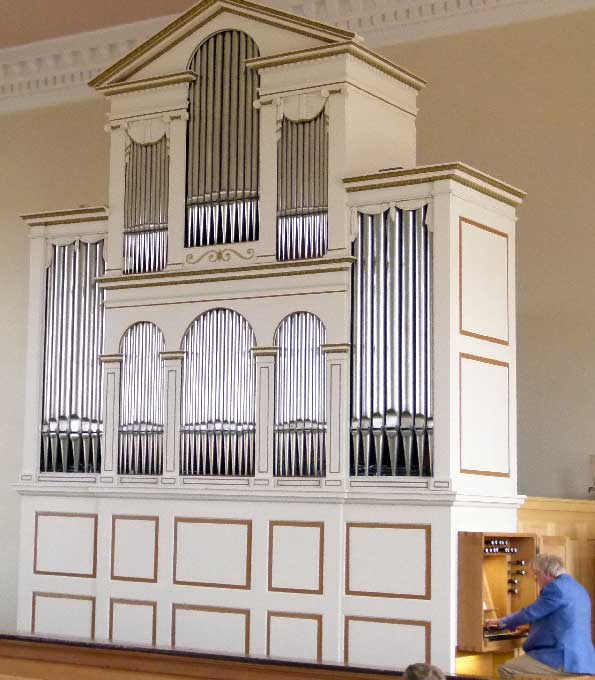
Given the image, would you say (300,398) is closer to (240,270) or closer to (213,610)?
(240,270)

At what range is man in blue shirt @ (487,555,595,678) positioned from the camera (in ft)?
27.9

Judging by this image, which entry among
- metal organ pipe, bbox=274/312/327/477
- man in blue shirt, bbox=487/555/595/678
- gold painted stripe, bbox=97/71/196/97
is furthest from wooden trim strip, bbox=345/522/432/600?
gold painted stripe, bbox=97/71/196/97

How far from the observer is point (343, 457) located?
9398 mm

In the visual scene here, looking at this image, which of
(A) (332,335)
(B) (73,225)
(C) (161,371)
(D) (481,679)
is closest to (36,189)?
(B) (73,225)

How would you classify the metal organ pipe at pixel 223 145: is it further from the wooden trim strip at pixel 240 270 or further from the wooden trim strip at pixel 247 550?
the wooden trim strip at pixel 247 550

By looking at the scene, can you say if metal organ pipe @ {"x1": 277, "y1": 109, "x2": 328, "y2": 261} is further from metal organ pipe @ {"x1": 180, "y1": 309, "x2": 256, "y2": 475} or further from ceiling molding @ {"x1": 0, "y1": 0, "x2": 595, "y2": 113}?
ceiling molding @ {"x1": 0, "y1": 0, "x2": 595, "y2": 113}

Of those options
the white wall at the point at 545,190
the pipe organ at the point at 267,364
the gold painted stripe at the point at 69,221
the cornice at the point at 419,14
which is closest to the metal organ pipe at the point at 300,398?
the pipe organ at the point at 267,364

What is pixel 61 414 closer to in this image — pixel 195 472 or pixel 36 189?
pixel 195 472

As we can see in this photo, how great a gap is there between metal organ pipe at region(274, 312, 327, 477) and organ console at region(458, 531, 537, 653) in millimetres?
1270

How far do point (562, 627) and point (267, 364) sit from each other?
9.44 ft

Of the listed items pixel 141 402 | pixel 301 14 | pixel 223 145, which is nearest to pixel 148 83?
pixel 223 145

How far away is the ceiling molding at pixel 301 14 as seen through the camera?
39.5 feet

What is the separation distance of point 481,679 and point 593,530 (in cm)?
321

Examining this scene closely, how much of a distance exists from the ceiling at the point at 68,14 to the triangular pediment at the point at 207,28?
2.72 metres
